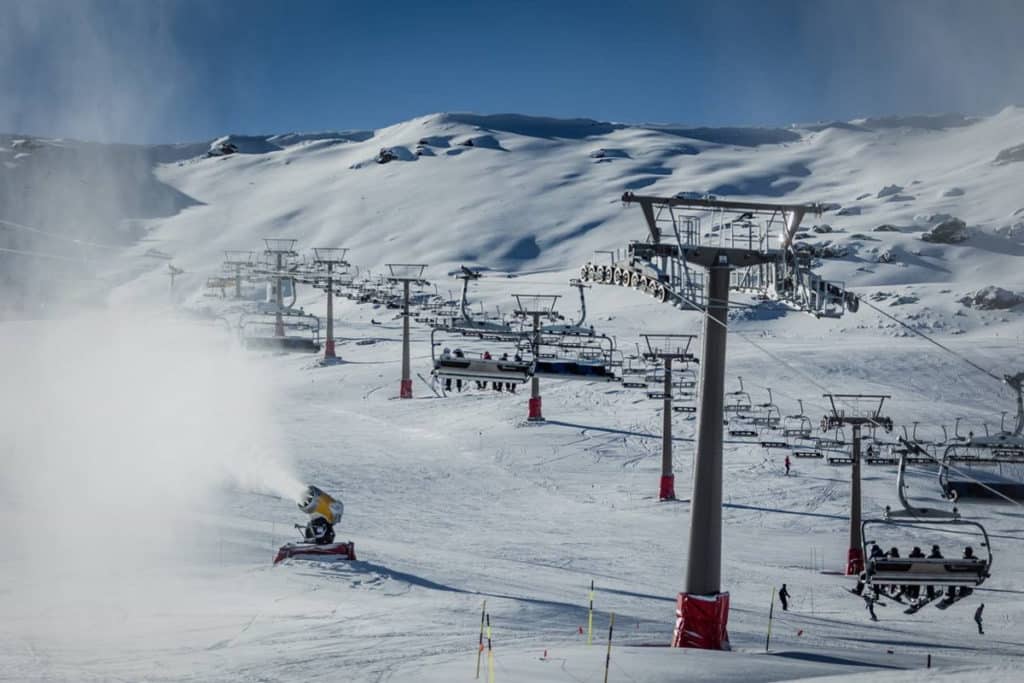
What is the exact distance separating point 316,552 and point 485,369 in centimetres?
609

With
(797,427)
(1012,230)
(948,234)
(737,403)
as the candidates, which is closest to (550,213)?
(948,234)

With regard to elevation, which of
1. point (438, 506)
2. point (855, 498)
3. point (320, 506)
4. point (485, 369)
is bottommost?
point (438, 506)

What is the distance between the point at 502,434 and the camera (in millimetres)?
48938

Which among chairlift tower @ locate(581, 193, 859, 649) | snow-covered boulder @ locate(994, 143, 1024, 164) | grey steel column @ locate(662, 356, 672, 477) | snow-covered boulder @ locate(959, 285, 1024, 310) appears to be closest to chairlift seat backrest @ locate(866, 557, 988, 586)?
chairlift tower @ locate(581, 193, 859, 649)

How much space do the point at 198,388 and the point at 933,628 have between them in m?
49.4

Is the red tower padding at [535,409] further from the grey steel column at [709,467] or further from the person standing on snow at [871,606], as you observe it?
the grey steel column at [709,467]

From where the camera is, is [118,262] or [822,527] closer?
[822,527]

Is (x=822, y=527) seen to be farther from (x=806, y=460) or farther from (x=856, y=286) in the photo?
(x=856, y=286)

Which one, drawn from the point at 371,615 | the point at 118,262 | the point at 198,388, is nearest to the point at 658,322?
the point at 198,388

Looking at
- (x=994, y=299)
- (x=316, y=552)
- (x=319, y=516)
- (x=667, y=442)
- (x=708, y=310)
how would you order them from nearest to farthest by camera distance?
(x=708, y=310) < (x=316, y=552) < (x=319, y=516) < (x=667, y=442) < (x=994, y=299)

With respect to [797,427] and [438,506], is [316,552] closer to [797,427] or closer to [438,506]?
[438,506]

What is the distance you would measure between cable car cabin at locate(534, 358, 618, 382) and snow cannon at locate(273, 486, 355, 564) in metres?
6.39

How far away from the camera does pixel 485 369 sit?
90.5ft

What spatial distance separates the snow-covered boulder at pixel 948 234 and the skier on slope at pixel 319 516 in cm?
8737
